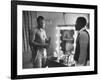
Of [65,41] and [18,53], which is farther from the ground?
[65,41]

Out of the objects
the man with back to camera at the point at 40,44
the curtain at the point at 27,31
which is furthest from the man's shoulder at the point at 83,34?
the curtain at the point at 27,31

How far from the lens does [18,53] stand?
4.78 feet

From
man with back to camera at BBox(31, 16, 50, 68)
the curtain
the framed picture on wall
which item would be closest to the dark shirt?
the framed picture on wall

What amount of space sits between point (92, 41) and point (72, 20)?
0.91ft

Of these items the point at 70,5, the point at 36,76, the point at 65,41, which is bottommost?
the point at 36,76

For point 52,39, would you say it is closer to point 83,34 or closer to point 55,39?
point 55,39

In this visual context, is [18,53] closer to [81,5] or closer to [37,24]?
[37,24]

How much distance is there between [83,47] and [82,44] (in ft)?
0.10

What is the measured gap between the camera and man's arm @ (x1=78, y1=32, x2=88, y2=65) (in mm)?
1626

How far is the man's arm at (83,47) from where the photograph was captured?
1626 mm

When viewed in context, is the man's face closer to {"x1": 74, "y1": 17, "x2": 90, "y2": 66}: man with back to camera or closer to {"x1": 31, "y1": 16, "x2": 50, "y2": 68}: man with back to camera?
{"x1": 31, "y1": 16, "x2": 50, "y2": 68}: man with back to camera

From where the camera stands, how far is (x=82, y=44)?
5.34 feet

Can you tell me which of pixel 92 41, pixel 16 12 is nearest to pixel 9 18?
pixel 16 12

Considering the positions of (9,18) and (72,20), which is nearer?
(9,18)
